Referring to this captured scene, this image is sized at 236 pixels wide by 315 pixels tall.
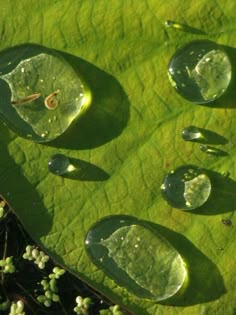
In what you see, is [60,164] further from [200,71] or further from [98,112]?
[200,71]

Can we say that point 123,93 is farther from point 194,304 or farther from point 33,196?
point 194,304

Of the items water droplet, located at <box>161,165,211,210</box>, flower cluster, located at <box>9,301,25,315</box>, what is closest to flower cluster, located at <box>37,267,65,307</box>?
flower cluster, located at <box>9,301,25,315</box>

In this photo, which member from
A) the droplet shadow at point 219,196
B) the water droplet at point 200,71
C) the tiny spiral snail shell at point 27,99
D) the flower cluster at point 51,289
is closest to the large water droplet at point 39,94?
the tiny spiral snail shell at point 27,99

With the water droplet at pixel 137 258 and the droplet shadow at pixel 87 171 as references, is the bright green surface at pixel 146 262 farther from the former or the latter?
the droplet shadow at pixel 87 171

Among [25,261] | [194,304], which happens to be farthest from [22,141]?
[25,261]

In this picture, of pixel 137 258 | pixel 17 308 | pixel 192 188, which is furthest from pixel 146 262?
pixel 17 308

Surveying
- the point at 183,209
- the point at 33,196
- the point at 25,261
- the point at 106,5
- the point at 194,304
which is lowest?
the point at 25,261
